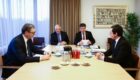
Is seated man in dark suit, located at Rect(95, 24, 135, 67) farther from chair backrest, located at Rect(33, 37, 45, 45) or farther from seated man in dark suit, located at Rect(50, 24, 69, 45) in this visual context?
chair backrest, located at Rect(33, 37, 45, 45)

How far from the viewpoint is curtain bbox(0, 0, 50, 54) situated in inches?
212

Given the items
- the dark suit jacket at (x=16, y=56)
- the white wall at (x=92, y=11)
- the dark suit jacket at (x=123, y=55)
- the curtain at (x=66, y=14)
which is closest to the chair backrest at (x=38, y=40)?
the curtain at (x=66, y=14)

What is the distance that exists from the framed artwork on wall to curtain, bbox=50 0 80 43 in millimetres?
610

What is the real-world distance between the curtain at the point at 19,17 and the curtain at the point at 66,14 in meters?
0.18

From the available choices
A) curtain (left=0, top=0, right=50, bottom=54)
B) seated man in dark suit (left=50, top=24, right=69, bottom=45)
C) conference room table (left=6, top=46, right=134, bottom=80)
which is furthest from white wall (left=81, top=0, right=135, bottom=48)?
conference room table (left=6, top=46, right=134, bottom=80)

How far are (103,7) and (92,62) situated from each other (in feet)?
12.6

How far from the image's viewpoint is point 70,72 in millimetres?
2516

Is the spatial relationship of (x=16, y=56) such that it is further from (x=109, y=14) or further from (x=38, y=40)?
(x=109, y=14)

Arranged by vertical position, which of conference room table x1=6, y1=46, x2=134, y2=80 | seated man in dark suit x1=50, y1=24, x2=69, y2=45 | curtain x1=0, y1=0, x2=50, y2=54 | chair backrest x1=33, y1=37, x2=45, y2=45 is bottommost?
conference room table x1=6, y1=46, x2=134, y2=80

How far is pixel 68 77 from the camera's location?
2299 mm

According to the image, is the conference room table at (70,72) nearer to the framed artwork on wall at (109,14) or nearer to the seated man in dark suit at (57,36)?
the seated man in dark suit at (57,36)

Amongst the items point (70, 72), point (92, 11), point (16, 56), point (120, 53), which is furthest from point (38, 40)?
point (70, 72)

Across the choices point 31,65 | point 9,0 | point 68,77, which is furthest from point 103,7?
point 68,77

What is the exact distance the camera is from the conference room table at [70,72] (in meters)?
2.30
